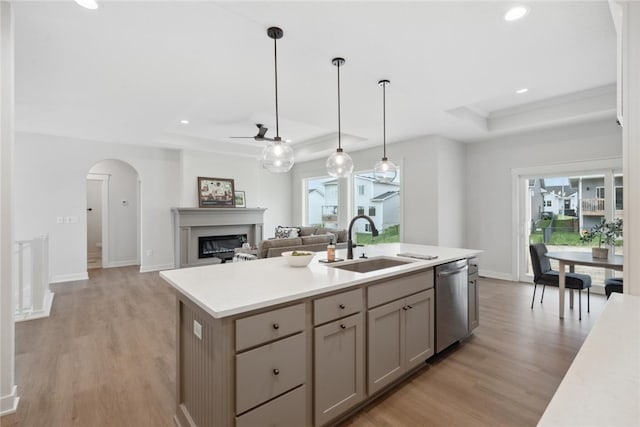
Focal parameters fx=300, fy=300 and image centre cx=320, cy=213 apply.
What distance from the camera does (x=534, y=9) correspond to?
2125 millimetres

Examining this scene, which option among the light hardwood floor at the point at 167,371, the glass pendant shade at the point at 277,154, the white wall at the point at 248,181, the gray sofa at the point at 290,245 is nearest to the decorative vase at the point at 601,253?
the light hardwood floor at the point at 167,371

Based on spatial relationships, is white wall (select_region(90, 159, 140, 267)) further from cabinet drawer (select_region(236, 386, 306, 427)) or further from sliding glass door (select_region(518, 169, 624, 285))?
sliding glass door (select_region(518, 169, 624, 285))

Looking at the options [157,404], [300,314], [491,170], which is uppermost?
[491,170]

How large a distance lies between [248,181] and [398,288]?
6.13m

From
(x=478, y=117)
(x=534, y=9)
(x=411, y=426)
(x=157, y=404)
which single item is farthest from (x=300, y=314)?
(x=478, y=117)

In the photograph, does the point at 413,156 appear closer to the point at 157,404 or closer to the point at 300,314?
the point at 300,314

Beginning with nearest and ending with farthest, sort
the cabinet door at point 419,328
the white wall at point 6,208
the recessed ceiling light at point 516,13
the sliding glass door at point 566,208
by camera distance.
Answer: the white wall at point 6,208
the recessed ceiling light at point 516,13
the cabinet door at point 419,328
the sliding glass door at point 566,208

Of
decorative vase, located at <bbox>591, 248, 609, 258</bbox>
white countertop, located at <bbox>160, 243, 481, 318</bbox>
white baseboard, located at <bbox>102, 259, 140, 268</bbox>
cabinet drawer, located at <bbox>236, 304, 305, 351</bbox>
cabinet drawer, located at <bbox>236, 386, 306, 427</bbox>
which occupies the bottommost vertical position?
white baseboard, located at <bbox>102, 259, 140, 268</bbox>

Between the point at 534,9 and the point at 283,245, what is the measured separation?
3.48 meters

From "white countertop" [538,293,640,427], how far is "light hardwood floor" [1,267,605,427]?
1222 millimetres

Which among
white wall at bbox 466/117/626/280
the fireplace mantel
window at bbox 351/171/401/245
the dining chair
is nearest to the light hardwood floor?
the dining chair

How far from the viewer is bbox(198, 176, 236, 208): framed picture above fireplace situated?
22.5 feet

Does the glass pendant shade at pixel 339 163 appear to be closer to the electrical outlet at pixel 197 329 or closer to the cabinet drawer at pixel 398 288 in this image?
the cabinet drawer at pixel 398 288

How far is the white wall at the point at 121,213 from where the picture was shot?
6.99m
